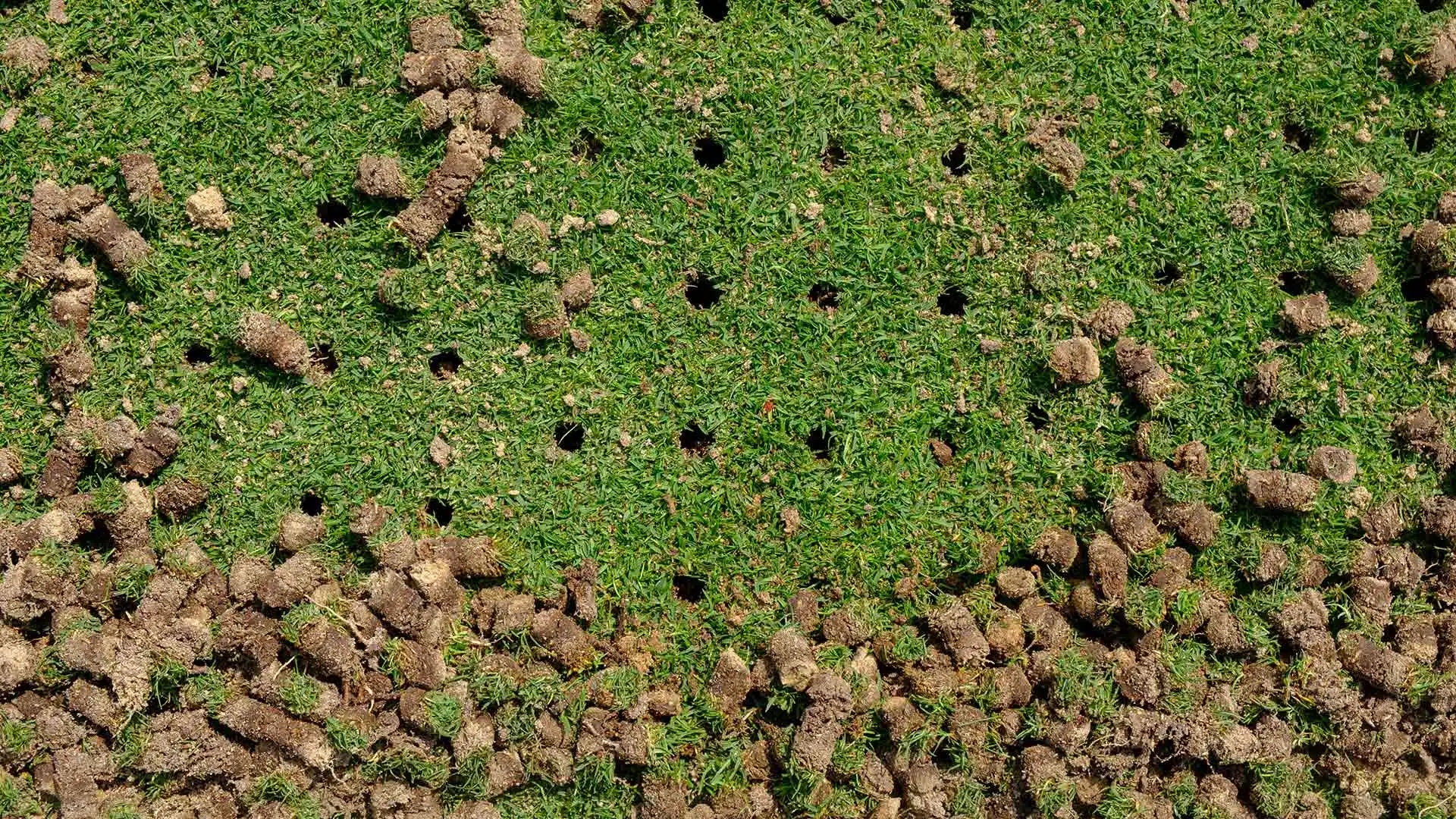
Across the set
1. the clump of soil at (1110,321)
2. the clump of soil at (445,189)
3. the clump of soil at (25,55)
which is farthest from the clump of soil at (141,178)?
the clump of soil at (1110,321)

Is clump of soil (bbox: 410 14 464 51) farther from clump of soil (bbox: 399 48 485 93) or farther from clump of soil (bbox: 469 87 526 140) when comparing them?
clump of soil (bbox: 469 87 526 140)

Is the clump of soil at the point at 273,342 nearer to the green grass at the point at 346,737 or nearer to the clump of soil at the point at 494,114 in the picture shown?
the clump of soil at the point at 494,114

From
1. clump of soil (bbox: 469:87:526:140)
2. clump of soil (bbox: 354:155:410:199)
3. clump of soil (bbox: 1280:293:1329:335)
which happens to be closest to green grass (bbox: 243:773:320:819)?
clump of soil (bbox: 354:155:410:199)

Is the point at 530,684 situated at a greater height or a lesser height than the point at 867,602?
lesser

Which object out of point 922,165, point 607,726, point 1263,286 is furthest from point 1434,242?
point 607,726

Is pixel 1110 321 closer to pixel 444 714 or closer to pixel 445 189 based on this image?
pixel 445 189

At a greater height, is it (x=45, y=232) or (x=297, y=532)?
(x=45, y=232)

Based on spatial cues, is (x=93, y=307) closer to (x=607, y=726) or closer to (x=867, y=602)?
(x=607, y=726)

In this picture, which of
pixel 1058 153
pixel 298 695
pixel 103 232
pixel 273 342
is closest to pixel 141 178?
pixel 103 232
